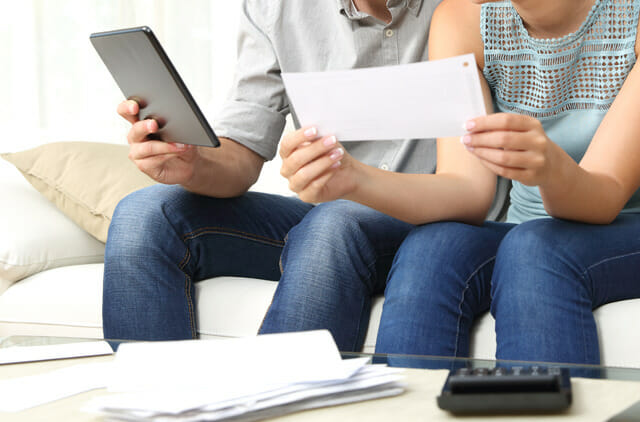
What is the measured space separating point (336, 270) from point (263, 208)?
1.06ft

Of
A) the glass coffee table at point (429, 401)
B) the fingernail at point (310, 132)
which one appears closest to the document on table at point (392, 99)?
the fingernail at point (310, 132)

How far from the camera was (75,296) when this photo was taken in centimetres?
144

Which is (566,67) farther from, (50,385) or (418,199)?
(50,385)

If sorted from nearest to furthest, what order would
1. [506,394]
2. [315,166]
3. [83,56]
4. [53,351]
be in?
[506,394]
[53,351]
[315,166]
[83,56]

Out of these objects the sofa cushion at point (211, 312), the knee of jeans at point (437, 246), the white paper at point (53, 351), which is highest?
the knee of jeans at point (437, 246)

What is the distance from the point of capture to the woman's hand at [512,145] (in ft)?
2.85

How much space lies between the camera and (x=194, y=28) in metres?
2.54

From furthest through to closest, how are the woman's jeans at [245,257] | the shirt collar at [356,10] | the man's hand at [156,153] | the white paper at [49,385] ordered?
the shirt collar at [356,10], the man's hand at [156,153], the woman's jeans at [245,257], the white paper at [49,385]

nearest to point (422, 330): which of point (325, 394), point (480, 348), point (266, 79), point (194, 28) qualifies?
point (480, 348)

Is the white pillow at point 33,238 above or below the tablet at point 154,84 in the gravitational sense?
below

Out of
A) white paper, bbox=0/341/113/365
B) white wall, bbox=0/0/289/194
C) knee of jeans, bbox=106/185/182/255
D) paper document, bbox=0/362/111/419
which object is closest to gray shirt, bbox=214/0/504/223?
knee of jeans, bbox=106/185/182/255

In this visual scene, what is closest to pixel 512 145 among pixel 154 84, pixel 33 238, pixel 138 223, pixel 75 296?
pixel 154 84

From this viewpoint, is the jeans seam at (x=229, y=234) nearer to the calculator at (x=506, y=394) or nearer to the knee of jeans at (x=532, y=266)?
the knee of jeans at (x=532, y=266)

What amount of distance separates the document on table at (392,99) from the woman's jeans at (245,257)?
209mm
